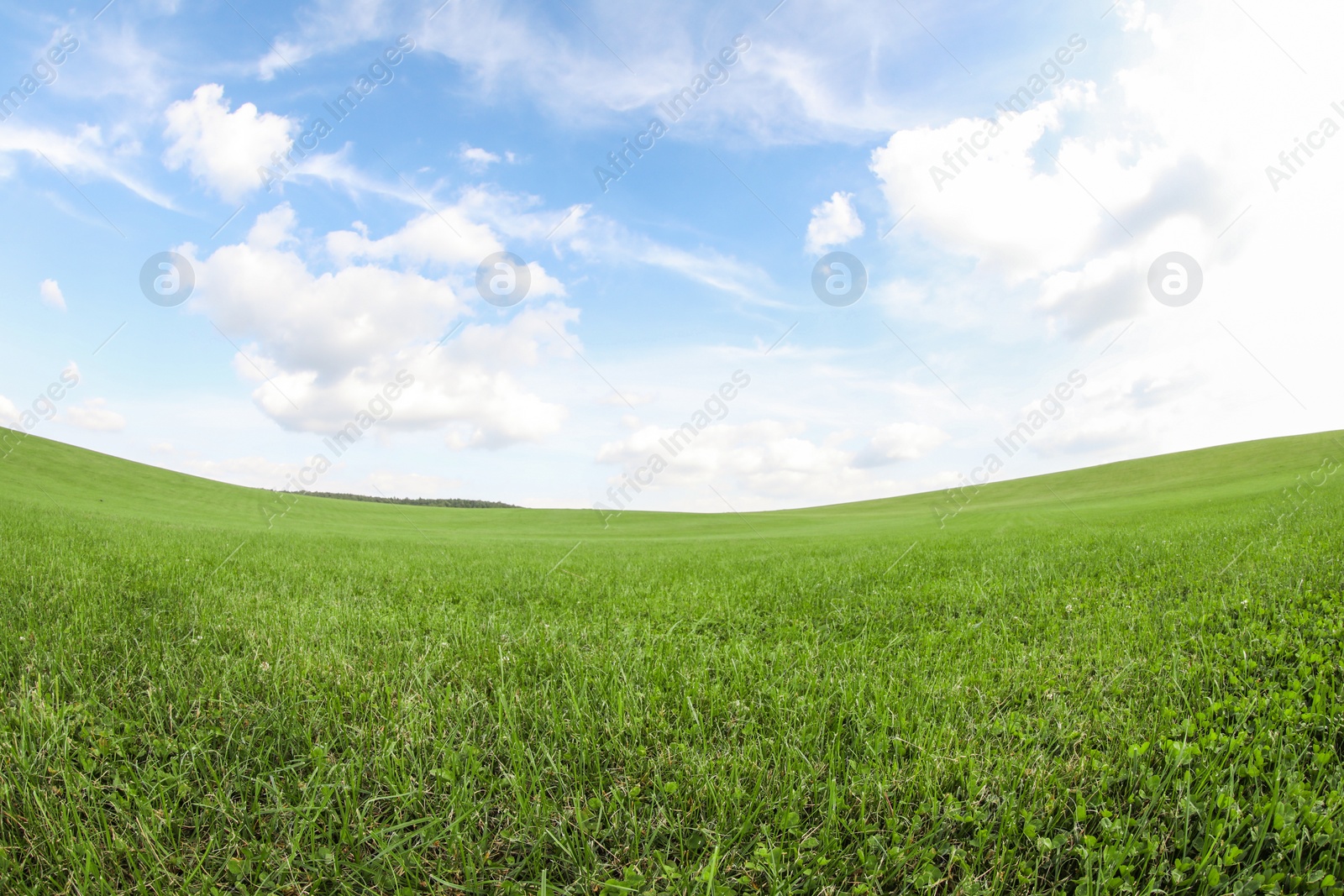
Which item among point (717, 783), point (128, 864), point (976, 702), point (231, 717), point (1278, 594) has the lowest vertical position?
point (128, 864)

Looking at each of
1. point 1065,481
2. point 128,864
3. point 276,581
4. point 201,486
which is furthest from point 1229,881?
point 1065,481

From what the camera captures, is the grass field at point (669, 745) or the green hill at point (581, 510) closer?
the grass field at point (669, 745)

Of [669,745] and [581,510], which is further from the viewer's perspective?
[581,510]

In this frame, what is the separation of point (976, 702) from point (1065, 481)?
7266 cm

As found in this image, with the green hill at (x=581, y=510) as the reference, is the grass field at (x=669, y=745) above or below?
below

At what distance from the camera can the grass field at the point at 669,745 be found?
219cm

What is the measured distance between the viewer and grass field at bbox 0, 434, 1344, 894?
2188 millimetres

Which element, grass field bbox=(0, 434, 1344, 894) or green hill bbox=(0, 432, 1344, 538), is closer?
grass field bbox=(0, 434, 1344, 894)

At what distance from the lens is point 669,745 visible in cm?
271

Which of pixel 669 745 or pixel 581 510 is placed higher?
pixel 581 510

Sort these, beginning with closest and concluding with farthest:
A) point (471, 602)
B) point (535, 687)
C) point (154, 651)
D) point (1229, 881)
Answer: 1. point (1229, 881)
2. point (535, 687)
3. point (154, 651)
4. point (471, 602)

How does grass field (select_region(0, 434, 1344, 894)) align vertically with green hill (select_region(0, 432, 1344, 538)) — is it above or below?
below

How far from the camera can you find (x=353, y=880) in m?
2.15

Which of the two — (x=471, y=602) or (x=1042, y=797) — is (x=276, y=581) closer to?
(x=471, y=602)
